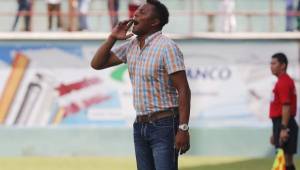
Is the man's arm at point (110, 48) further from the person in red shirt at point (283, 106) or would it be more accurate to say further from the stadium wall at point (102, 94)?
the stadium wall at point (102, 94)

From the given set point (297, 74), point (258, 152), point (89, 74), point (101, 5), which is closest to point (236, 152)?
point (258, 152)

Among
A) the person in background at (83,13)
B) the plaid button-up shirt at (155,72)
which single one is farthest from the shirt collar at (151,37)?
the person in background at (83,13)

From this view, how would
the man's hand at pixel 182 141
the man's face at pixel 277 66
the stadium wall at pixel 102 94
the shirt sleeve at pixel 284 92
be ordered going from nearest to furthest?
1. the man's hand at pixel 182 141
2. the shirt sleeve at pixel 284 92
3. the man's face at pixel 277 66
4. the stadium wall at pixel 102 94

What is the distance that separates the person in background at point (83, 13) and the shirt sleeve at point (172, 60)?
38.8 ft

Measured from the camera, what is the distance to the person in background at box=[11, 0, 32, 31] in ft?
62.7

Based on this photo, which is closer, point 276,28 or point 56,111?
point 56,111

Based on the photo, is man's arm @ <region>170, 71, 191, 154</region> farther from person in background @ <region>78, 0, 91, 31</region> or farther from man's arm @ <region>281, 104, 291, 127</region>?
person in background @ <region>78, 0, 91, 31</region>

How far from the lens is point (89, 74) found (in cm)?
1827

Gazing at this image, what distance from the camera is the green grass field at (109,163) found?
15.7 metres

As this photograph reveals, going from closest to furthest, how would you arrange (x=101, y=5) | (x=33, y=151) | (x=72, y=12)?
(x=33, y=151), (x=72, y=12), (x=101, y=5)

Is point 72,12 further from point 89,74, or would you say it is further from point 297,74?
point 297,74

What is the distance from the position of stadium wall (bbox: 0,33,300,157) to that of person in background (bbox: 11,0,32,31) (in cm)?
93

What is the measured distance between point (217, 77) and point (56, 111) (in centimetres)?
295

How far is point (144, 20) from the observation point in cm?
753
